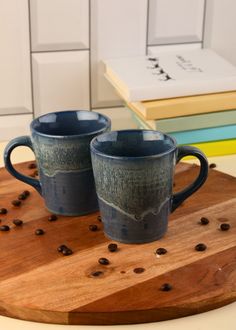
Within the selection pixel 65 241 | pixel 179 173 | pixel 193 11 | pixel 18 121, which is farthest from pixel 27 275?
pixel 193 11

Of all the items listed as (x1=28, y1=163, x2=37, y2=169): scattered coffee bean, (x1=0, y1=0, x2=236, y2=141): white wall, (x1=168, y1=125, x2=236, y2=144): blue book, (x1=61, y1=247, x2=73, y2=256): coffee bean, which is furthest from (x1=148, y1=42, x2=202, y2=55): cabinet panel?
(x1=61, y1=247, x2=73, y2=256): coffee bean

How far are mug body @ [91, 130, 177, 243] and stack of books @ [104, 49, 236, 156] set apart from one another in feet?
0.72

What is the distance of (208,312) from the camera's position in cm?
62

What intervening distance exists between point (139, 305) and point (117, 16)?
600 mm

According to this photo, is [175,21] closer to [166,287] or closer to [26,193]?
[26,193]

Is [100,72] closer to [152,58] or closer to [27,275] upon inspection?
[152,58]

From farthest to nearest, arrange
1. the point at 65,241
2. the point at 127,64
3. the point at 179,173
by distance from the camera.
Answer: the point at 127,64, the point at 179,173, the point at 65,241

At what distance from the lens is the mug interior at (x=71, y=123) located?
0.80 m

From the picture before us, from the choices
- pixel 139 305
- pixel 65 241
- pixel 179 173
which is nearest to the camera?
pixel 139 305

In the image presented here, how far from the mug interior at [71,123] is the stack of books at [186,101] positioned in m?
0.15

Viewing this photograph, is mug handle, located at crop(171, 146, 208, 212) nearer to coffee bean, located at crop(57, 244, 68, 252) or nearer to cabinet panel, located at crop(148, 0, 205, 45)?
coffee bean, located at crop(57, 244, 68, 252)

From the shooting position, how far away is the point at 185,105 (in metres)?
0.96

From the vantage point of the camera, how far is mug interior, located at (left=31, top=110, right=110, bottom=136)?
80 cm

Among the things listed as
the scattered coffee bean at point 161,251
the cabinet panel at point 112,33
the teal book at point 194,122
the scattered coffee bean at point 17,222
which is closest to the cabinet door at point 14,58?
the cabinet panel at point 112,33
